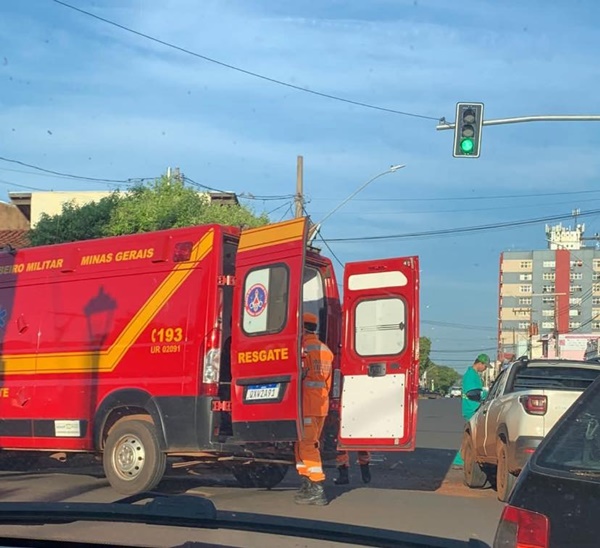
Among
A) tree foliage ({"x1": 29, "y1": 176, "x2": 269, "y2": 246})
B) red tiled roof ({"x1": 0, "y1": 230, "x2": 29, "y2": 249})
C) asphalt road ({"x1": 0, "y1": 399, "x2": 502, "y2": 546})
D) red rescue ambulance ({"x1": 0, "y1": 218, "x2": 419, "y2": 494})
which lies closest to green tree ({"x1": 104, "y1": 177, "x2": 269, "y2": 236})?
tree foliage ({"x1": 29, "y1": 176, "x2": 269, "y2": 246})

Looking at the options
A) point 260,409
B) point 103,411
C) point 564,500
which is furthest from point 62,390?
point 564,500

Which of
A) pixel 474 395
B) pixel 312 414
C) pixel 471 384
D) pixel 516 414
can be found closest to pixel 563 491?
pixel 312 414

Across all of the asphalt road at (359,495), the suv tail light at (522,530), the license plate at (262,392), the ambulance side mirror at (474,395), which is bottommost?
the asphalt road at (359,495)

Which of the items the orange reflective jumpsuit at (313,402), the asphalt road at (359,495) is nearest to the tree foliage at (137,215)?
the asphalt road at (359,495)

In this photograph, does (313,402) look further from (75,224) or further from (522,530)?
(75,224)

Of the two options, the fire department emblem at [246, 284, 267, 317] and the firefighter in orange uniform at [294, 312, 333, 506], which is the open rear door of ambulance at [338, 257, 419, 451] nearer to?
the firefighter in orange uniform at [294, 312, 333, 506]

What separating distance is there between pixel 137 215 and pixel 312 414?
55.1 feet

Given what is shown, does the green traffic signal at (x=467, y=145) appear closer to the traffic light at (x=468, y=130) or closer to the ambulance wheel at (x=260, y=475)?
the traffic light at (x=468, y=130)

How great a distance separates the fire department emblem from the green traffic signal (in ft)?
27.5

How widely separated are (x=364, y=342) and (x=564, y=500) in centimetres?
673

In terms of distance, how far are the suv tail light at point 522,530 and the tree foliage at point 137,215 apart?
69.5 feet

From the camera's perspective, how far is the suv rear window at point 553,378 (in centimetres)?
1024

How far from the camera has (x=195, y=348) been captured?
8805 mm

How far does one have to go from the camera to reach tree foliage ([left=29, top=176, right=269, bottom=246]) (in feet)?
80.2
